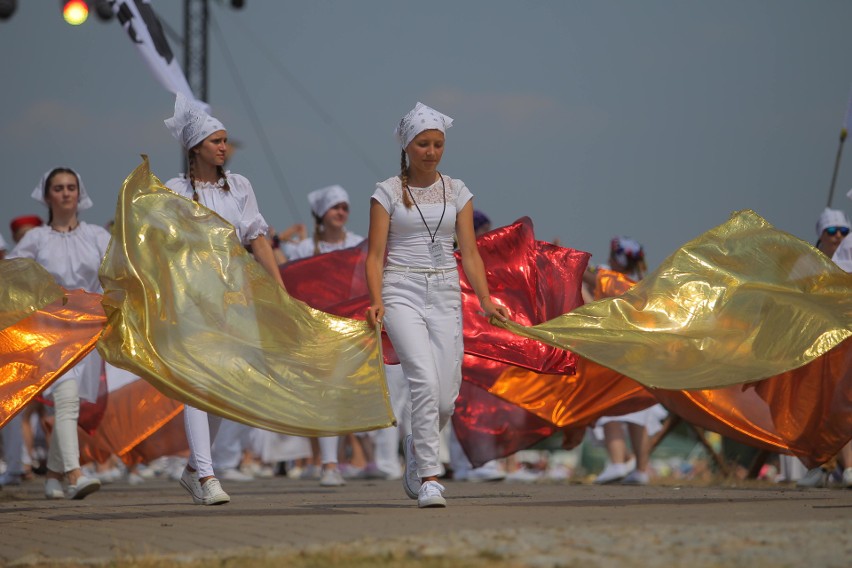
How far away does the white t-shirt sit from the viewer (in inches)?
474

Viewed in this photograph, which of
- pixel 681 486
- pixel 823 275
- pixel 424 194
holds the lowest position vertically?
pixel 681 486

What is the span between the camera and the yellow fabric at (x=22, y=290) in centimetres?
793

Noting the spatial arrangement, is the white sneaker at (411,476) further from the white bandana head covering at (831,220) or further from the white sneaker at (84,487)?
the white bandana head covering at (831,220)

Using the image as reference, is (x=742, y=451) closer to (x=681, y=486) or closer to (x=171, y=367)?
(x=681, y=486)

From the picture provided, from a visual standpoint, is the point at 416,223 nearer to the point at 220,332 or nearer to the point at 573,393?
the point at 220,332

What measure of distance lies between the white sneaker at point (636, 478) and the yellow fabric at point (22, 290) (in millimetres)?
4735

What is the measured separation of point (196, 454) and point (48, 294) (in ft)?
4.39

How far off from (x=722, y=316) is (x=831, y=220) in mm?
4212

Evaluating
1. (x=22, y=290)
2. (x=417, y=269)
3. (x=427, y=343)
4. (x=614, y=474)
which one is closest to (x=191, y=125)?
(x=22, y=290)

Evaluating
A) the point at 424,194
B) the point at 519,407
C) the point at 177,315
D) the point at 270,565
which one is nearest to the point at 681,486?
the point at 519,407

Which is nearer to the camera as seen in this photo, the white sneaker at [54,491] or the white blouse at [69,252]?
the white sneaker at [54,491]

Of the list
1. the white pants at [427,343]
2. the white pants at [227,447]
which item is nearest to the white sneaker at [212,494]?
the white pants at [427,343]

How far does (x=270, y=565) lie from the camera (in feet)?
15.7

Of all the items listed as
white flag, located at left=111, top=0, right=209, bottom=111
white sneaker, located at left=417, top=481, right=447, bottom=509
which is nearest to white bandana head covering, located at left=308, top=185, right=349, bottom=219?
white flag, located at left=111, top=0, right=209, bottom=111
